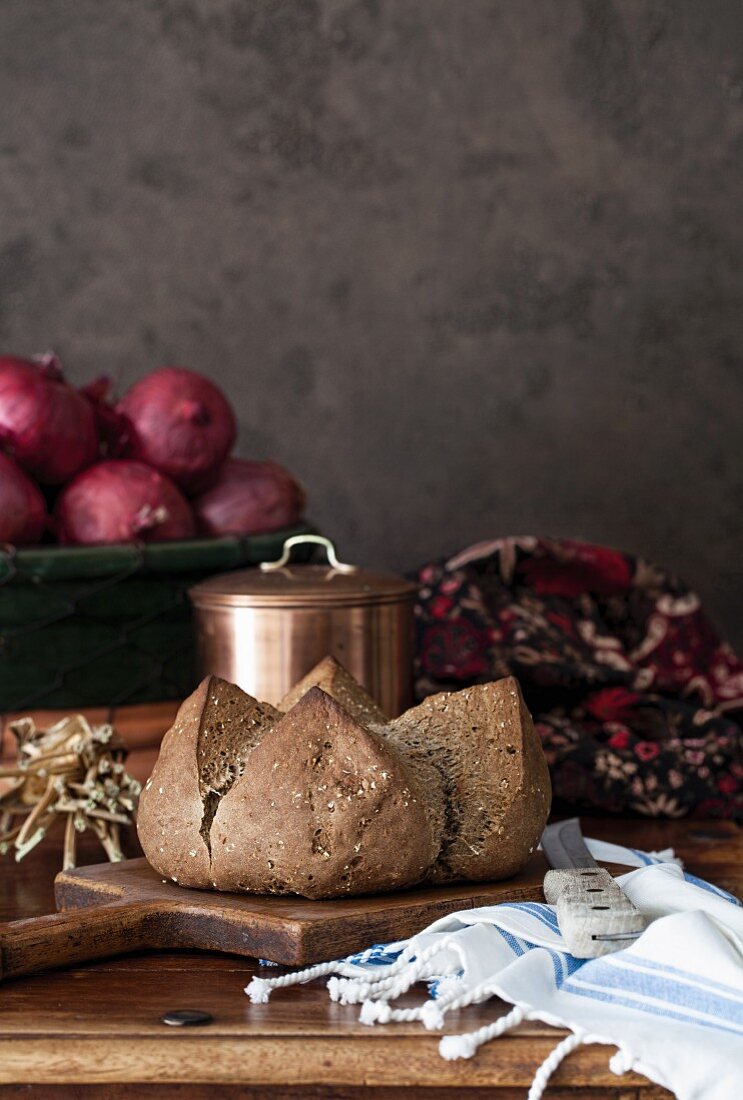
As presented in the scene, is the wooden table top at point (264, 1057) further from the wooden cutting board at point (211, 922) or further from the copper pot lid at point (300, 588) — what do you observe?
the copper pot lid at point (300, 588)

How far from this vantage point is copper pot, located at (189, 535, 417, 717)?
2.80 feet

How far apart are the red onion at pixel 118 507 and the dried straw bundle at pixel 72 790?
7.3 inches

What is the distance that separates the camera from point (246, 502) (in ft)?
3.43

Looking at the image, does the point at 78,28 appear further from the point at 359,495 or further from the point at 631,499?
the point at 631,499

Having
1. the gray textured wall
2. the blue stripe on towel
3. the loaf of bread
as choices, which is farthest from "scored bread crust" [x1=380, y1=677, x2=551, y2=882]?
the gray textured wall

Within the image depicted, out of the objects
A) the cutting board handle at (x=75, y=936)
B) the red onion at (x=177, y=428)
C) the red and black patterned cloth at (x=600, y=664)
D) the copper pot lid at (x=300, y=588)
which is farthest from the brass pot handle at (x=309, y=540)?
the cutting board handle at (x=75, y=936)

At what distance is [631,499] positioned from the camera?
1842mm

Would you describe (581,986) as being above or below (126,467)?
below

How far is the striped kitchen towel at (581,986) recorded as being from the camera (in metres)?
0.47

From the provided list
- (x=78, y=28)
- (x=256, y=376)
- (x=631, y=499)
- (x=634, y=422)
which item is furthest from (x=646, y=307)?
(x=78, y=28)

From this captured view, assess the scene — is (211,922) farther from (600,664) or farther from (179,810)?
(600,664)

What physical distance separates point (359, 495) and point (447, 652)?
0.66 m

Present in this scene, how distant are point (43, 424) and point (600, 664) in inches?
25.3

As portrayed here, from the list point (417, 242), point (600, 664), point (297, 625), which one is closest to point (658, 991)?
point (297, 625)
